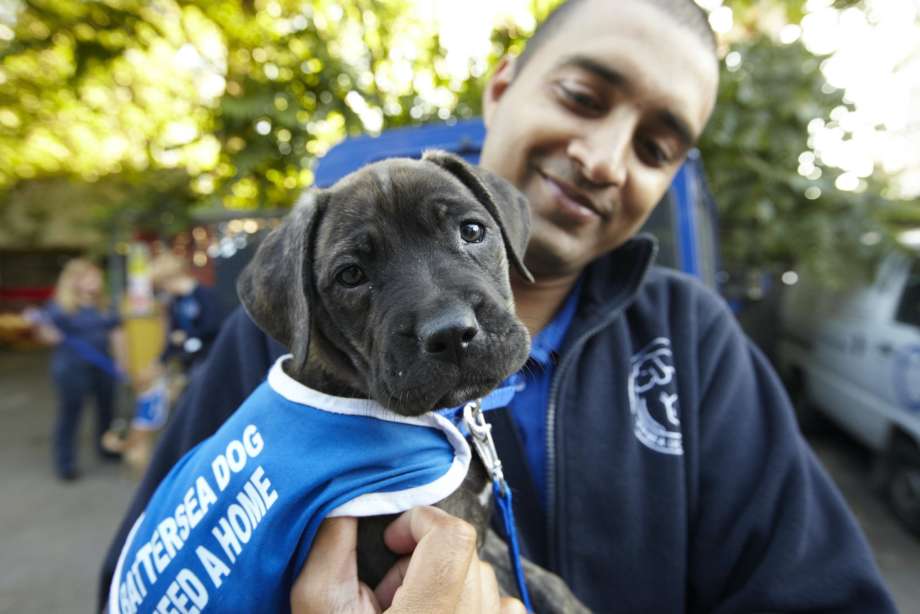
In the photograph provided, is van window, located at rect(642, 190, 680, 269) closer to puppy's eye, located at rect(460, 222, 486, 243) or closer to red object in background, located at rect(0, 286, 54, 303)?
puppy's eye, located at rect(460, 222, 486, 243)

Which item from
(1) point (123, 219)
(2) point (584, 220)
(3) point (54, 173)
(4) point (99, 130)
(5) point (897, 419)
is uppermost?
(2) point (584, 220)

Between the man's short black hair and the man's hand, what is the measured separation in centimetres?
188

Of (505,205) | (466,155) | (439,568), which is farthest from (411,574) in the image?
(466,155)

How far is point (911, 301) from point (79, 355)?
1096cm

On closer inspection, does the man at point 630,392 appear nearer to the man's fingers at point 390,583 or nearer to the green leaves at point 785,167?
the man's fingers at point 390,583

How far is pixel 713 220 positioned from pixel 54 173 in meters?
20.2

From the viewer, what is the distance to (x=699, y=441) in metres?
2.20

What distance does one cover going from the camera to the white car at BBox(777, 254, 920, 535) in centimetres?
633

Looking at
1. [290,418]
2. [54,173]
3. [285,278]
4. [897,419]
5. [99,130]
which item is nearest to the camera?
[290,418]

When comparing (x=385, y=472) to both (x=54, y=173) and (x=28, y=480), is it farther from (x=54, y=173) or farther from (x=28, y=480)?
(x=54, y=173)

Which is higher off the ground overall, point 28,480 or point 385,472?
point 385,472

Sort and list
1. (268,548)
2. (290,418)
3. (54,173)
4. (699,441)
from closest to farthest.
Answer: (268,548)
(290,418)
(699,441)
(54,173)

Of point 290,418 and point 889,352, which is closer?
point 290,418

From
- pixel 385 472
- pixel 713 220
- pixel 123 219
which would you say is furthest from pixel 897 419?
pixel 123 219
